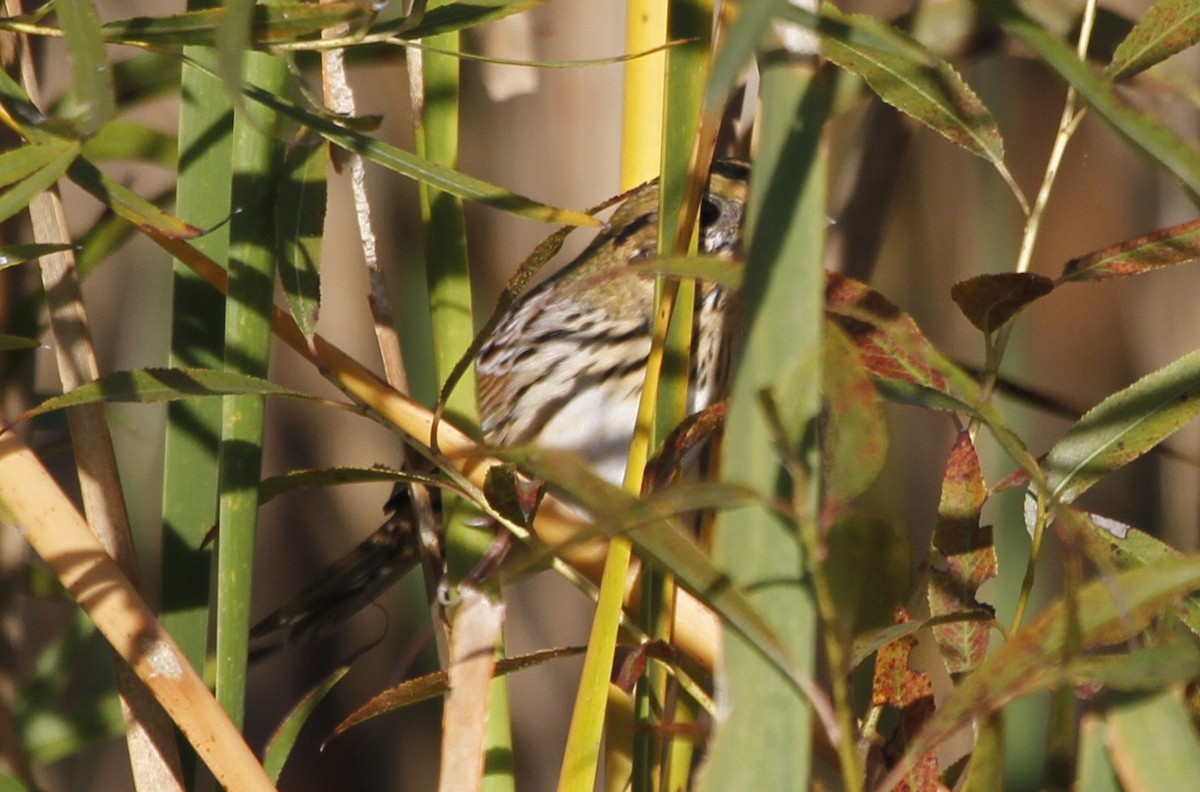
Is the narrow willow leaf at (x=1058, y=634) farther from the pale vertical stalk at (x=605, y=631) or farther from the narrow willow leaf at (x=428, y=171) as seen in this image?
the narrow willow leaf at (x=428, y=171)

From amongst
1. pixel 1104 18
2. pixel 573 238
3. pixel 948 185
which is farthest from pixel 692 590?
pixel 573 238

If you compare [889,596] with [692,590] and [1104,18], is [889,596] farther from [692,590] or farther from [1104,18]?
[1104,18]

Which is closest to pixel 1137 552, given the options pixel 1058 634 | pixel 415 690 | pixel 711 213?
pixel 1058 634

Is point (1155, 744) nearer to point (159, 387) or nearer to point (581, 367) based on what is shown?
point (159, 387)

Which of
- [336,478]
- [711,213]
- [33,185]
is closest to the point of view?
[33,185]

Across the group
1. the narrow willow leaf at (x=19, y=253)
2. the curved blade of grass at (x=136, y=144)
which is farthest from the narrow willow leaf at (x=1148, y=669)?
the curved blade of grass at (x=136, y=144)

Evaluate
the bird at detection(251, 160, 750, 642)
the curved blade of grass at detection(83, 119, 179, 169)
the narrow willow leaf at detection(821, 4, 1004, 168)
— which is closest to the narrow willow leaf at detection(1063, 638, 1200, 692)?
the narrow willow leaf at detection(821, 4, 1004, 168)
